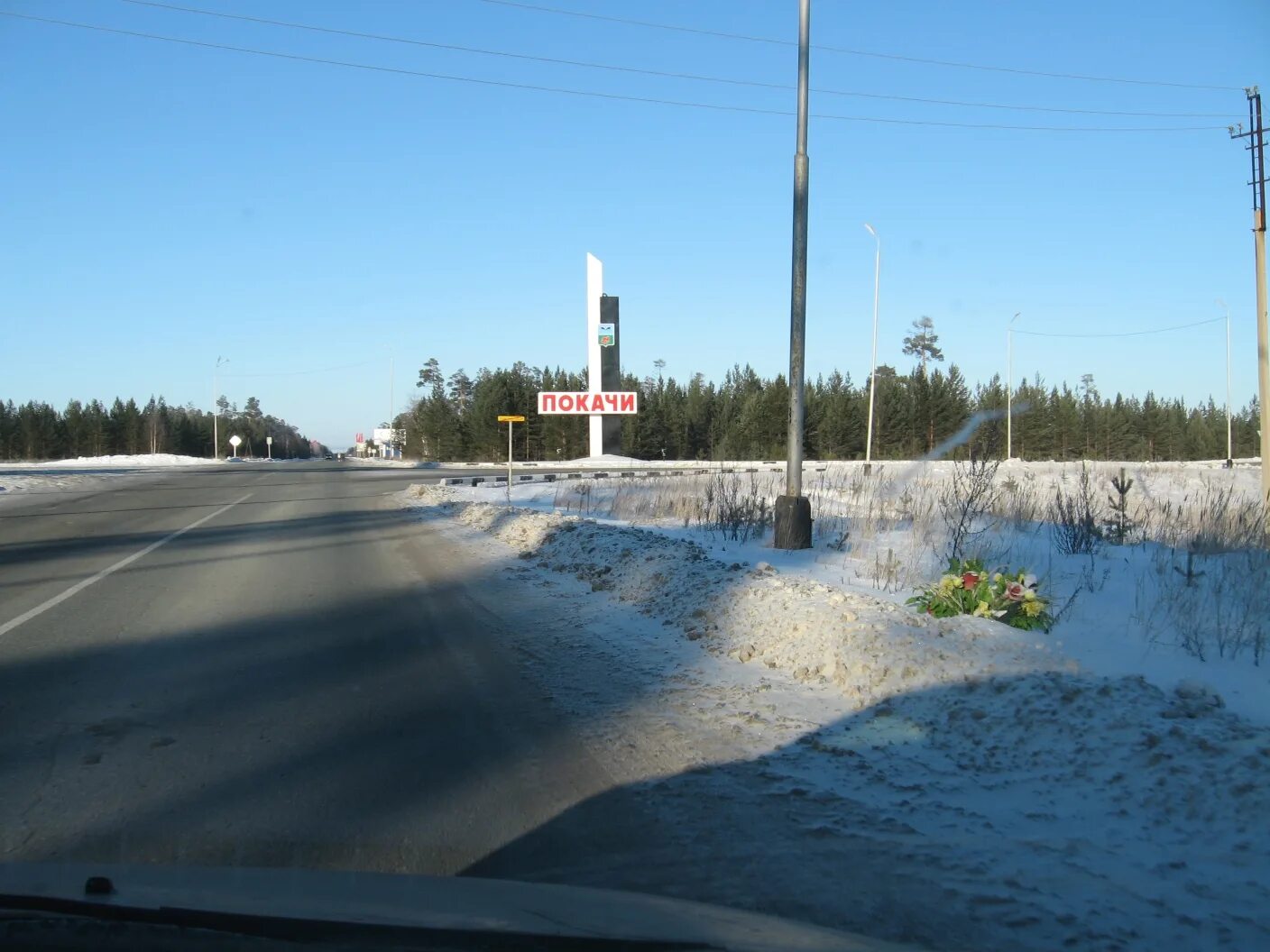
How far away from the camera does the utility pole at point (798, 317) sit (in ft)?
40.2

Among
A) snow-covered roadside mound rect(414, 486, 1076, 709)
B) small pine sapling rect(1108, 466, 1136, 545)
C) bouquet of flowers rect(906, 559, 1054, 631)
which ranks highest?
small pine sapling rect(1108, 466, 1136, 545)

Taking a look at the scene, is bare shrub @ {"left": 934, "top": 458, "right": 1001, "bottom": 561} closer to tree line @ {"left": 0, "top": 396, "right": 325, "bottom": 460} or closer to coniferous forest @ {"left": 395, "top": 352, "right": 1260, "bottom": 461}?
coniferous forest @ {"left": 395, "top": 352, "right": 1260, "bottom": 461}

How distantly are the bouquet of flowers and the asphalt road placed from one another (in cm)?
331

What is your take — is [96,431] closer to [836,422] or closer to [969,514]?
[836,422]

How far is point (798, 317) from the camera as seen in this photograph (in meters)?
12.3

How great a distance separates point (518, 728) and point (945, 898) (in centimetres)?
305

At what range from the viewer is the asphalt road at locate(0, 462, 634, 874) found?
448 centimetres

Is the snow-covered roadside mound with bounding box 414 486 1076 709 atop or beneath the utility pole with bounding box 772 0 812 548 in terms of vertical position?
beneath

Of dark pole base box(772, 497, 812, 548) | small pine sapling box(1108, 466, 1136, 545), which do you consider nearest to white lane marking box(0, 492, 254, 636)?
dark pole base box(772, 497, 812, 548)

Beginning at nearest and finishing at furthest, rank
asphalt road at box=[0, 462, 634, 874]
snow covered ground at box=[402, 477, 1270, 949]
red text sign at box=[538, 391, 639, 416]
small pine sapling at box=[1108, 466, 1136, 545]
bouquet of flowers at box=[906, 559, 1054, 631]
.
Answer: snow covered ground at box=[402, 477, 1270, 949]
asphalt road at box=[0, 462, 634, 874]
bouquet of flowers at box=[906, 559, 1054, 631]
small pine sapling at box=[1108, 466, 1136, 545]
red text sign at box=[538, 391, 639, 416]

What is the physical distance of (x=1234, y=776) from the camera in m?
4.55

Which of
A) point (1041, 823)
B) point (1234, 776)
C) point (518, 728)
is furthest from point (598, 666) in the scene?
point (1234, 776)

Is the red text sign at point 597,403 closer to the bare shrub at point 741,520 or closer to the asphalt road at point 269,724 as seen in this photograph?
the bare shrub at point 741,520

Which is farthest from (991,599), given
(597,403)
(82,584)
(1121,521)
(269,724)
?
(597,403)
